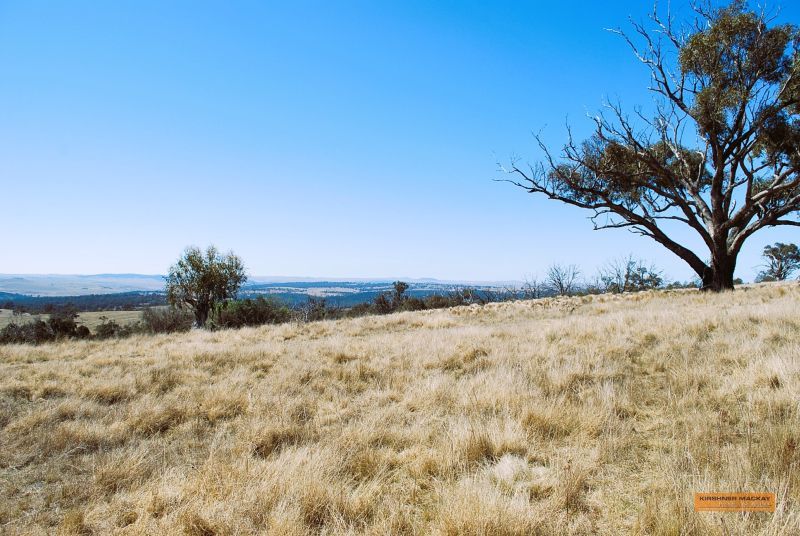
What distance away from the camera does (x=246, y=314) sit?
2498 centimetres

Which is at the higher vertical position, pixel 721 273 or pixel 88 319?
pixel 721 273

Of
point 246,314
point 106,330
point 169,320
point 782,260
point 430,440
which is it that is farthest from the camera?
point 782,260

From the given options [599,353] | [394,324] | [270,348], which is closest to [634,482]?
[599,353]

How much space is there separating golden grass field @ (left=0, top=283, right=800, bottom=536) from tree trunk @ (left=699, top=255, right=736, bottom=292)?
11246 millimetres

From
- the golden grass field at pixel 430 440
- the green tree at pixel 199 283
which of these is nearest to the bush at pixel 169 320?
the green tree at pixel 199 283

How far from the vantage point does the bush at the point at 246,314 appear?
2411 cm

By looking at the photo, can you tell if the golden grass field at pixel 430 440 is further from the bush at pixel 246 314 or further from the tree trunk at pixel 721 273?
the bush at pixel 246 314

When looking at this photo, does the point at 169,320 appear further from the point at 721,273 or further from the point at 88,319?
the point at 88,319

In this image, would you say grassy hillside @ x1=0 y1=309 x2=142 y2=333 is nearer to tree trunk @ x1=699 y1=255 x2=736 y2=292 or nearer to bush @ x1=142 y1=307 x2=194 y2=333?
bush @ x1=142 y1=307 x2=194 y2=333

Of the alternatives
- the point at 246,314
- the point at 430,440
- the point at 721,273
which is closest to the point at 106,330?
the point at 246,314

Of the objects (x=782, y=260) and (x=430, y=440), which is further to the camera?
(x=782, y=260)

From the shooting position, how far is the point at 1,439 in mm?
4773

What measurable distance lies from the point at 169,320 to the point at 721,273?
117 feet

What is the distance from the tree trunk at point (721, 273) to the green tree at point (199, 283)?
33.3 meters
